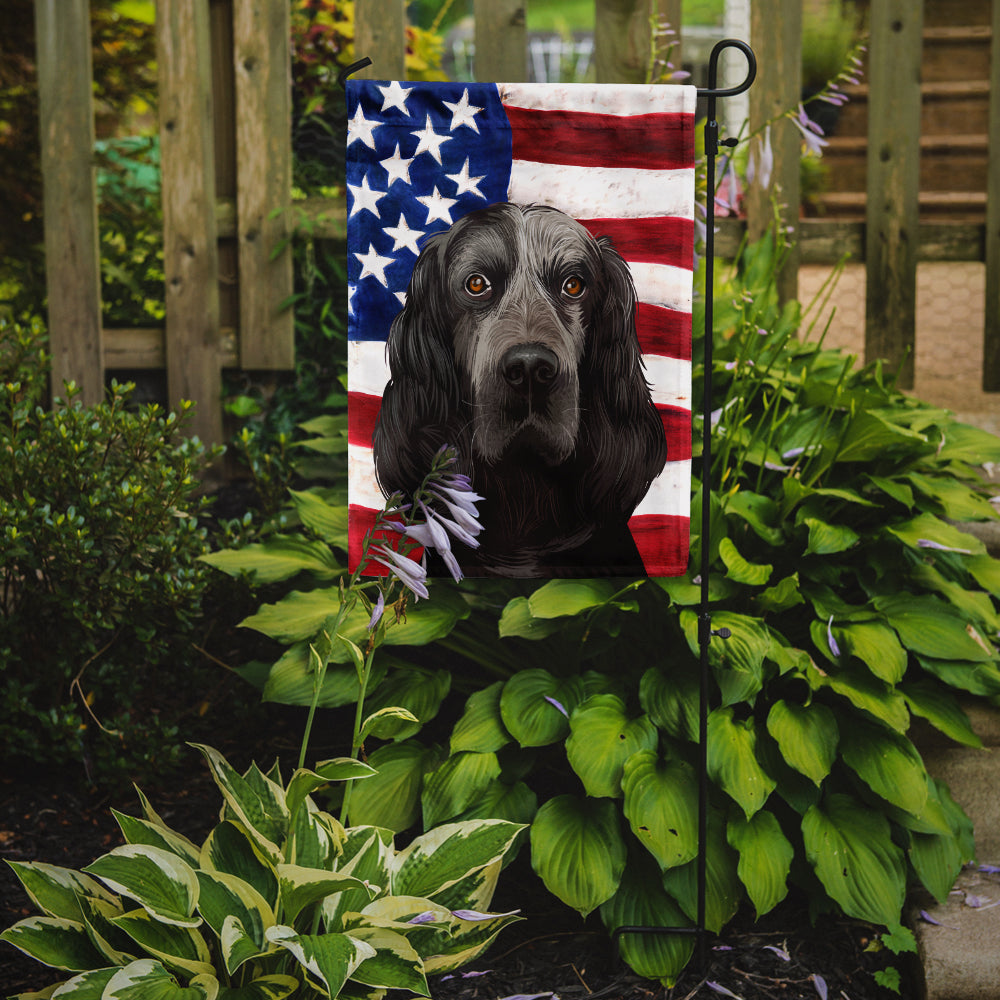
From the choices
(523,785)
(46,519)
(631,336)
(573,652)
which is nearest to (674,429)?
(631,336)

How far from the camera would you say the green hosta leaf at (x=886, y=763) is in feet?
6.69

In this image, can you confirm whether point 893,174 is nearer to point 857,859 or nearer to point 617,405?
point 617,405

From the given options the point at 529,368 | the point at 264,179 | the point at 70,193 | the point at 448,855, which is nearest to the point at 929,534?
the point at 529,368

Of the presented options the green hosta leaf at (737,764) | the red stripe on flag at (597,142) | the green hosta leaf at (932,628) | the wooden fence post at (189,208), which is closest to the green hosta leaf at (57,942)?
the green hosta leaf at (737,764)

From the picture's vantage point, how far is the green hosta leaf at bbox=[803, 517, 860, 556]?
2.28m

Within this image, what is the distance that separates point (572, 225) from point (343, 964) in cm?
Answer: 139

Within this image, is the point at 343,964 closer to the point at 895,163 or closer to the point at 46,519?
the point at 46,519

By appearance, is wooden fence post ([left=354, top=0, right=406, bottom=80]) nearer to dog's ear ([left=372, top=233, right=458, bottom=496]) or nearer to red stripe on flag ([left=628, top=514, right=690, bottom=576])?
dog's ear ([left=372, top=233, right=458, bottom=496])

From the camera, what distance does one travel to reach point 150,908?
1.58 m

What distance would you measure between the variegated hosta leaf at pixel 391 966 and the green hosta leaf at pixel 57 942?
453 millimetres

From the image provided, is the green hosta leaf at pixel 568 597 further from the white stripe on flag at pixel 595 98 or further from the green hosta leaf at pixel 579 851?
the white stripe on flag at pixel 595 98

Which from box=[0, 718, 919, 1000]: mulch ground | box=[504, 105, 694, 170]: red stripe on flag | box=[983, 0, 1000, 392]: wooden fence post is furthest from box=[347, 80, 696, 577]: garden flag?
box=[983, 0, 1000, 392]: wooden fence post

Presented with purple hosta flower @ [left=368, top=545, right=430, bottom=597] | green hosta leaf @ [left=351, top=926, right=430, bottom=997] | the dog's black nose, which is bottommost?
green hosta leaf @ [left=351, top=926, right=430, bottom=997]

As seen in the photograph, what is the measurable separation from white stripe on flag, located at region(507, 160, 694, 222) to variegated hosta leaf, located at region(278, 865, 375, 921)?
129 centimetres
